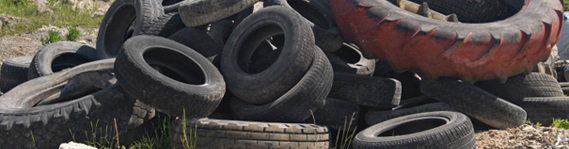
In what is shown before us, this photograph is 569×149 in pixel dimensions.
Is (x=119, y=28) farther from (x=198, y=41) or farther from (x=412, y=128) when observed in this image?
(x=412, y=128)

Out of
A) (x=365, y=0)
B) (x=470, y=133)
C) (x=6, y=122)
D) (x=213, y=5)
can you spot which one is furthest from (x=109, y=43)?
(x=470, y=133)

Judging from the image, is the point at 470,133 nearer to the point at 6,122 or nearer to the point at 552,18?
the point at 552,18

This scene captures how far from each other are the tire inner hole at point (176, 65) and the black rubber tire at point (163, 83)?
0.05 feet

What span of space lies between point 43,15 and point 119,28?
4.33 m

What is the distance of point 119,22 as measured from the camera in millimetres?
5207

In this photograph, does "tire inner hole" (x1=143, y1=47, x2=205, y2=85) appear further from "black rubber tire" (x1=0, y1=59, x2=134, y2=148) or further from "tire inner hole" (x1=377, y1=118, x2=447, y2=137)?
"tire inner hole" (x1=377, y1=118, x2=447, y2=137)

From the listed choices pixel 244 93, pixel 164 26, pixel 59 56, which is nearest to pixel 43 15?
pixel 59 56

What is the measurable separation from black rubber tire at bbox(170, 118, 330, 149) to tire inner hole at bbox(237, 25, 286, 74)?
1.01 metres

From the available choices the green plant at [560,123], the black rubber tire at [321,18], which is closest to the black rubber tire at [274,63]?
the black rubber tire at [321,18]

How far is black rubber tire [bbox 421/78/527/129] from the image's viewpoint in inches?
140

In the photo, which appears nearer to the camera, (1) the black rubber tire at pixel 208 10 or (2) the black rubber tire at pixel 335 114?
(2) the black rubber tire at pixel 335 114

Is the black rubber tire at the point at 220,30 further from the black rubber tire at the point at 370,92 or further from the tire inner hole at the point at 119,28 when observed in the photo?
the black rubber tire at the point at 370,92

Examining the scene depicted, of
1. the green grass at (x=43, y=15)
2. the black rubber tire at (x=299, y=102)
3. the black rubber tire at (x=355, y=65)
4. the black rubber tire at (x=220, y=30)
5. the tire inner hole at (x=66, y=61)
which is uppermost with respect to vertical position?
the black rubber tire at (x=220, y=30)

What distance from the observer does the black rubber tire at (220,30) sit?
4.32 m
